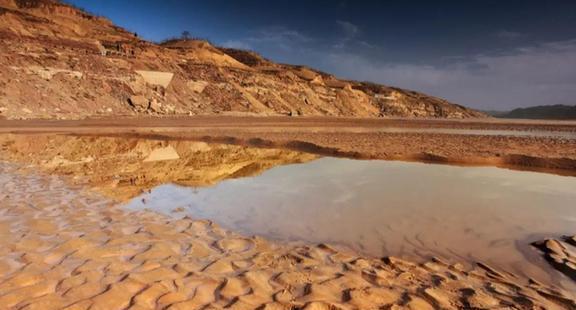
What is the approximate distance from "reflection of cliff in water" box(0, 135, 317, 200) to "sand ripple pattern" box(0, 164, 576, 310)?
8.51ft

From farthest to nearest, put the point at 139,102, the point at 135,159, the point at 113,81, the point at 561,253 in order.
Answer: the point at 113,81
the point at 139,102
the point at 135,159
the point at 561,253

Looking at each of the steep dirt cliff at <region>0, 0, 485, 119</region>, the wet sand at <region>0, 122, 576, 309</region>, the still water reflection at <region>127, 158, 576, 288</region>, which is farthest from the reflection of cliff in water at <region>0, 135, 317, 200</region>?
the steep dirt cliff at <region>0, 0, 485, 119</region>

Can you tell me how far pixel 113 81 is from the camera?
42.2 metres

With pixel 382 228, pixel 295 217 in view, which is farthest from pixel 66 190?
pixel 382 228

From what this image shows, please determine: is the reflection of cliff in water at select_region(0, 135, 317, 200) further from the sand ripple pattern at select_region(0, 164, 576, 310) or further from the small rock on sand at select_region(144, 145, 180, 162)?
the sand ripple pattern at select_region(0, 164, 576, 310)

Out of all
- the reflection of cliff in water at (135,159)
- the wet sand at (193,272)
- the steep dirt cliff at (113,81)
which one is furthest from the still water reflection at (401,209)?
the steep dirt cliff at (113,81)

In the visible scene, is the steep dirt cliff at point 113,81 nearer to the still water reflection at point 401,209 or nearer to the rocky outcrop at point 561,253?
the still water reflection at point 401,209

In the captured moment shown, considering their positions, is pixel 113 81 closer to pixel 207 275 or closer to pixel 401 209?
pixel 401 209

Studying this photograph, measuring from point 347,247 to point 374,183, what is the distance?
4609mm

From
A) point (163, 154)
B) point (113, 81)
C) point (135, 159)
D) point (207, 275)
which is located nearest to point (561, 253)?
point (207, 275)

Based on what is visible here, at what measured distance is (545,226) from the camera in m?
6.25

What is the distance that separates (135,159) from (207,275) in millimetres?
9851

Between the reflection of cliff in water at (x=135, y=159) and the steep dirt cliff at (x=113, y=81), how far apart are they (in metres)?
18.3

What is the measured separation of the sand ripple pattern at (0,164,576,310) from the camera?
344cm
